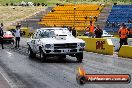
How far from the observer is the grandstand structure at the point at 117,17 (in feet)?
205

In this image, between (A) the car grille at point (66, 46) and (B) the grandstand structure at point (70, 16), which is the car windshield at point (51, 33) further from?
(B) the grandstand structure at point (70, 16)

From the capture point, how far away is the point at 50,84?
12156mm

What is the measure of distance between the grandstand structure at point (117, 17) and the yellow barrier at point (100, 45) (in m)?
31.3

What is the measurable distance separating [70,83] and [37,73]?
3628 mm

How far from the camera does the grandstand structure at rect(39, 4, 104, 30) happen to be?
70562 mm

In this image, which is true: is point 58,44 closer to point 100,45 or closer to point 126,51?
point 126,51

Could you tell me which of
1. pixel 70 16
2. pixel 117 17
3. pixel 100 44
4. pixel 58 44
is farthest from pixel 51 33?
pixel 70 16

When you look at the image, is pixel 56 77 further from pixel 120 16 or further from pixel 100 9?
pixel 100 9

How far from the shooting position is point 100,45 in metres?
28.0

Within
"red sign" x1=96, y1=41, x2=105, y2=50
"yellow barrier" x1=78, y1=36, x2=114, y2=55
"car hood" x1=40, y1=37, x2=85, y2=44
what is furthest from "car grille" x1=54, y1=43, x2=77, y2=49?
"red sign" x1=96, y1=41, x2=105, y2=50

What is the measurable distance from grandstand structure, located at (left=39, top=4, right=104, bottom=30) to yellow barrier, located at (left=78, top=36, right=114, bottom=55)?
3698 cm

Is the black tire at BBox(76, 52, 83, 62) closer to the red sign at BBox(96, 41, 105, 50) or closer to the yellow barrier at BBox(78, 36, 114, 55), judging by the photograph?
the yellow barrier at BBox(78, 36, 114, 55)

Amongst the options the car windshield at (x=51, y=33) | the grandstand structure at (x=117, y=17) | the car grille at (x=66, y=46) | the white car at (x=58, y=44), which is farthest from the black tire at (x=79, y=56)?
the grandstand structure at (x=117, y=17)

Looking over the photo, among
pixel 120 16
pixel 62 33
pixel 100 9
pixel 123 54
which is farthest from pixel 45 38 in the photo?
pixel 100 9
